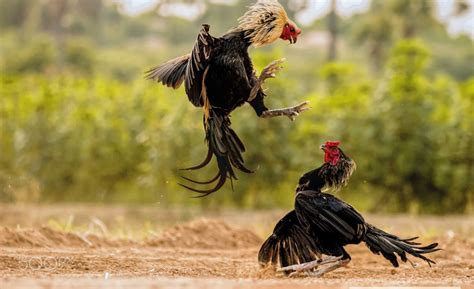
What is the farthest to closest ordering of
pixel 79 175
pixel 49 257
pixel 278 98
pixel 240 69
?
pixel 79 175 → pixel 278 98 → pixel 49 257 → pixel 240 69

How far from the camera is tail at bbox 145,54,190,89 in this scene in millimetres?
7906

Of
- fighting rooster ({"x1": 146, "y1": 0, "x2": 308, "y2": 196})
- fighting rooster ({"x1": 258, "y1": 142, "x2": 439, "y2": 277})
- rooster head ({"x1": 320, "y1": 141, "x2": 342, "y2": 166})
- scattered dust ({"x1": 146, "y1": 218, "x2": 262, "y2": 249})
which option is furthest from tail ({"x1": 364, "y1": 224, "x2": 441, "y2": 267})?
scattered dust ({"x1": 146, "y1": 218, "x2": 262, "y2": 249})

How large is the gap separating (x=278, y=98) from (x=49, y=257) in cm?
836

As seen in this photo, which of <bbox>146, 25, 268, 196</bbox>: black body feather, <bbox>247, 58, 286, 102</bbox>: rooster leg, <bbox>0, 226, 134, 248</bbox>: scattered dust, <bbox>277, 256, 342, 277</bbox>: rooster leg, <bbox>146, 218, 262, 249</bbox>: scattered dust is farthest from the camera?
<bbox>146, 218, 262, 249</bbox>: scattered dust

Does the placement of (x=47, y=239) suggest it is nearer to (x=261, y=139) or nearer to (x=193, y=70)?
(x=193, y=70)

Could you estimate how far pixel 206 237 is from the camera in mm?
10898

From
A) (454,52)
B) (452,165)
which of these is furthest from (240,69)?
(454,52)

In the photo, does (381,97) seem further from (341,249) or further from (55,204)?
(341,249)

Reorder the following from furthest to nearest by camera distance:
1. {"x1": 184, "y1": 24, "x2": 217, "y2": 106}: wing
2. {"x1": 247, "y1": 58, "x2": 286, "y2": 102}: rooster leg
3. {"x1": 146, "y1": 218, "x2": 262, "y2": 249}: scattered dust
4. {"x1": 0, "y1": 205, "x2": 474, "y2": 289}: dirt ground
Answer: {"x1": 146, "y1": 218, "x2": 262, "y2": 249}: scattered dust → {"x1": 247, "y1": 58, "x2": 286, "y2": 102}: rooster leg → {"x1": 184, "y1": 24, "x2": 217, "y2": 106}: wing → {"x1": 0, "y1": 205, "x2": 474, "y2": 289}: dirt ground

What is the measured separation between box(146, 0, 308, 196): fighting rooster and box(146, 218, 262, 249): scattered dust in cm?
283

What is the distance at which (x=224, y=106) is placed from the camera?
765cm

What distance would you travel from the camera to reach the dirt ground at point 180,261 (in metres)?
6.89

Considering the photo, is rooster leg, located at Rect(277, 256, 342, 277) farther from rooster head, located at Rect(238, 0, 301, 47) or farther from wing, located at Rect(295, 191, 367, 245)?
rooster head, located at Rect(238, 0, 301, 47)

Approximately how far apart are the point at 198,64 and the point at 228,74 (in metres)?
0.25
